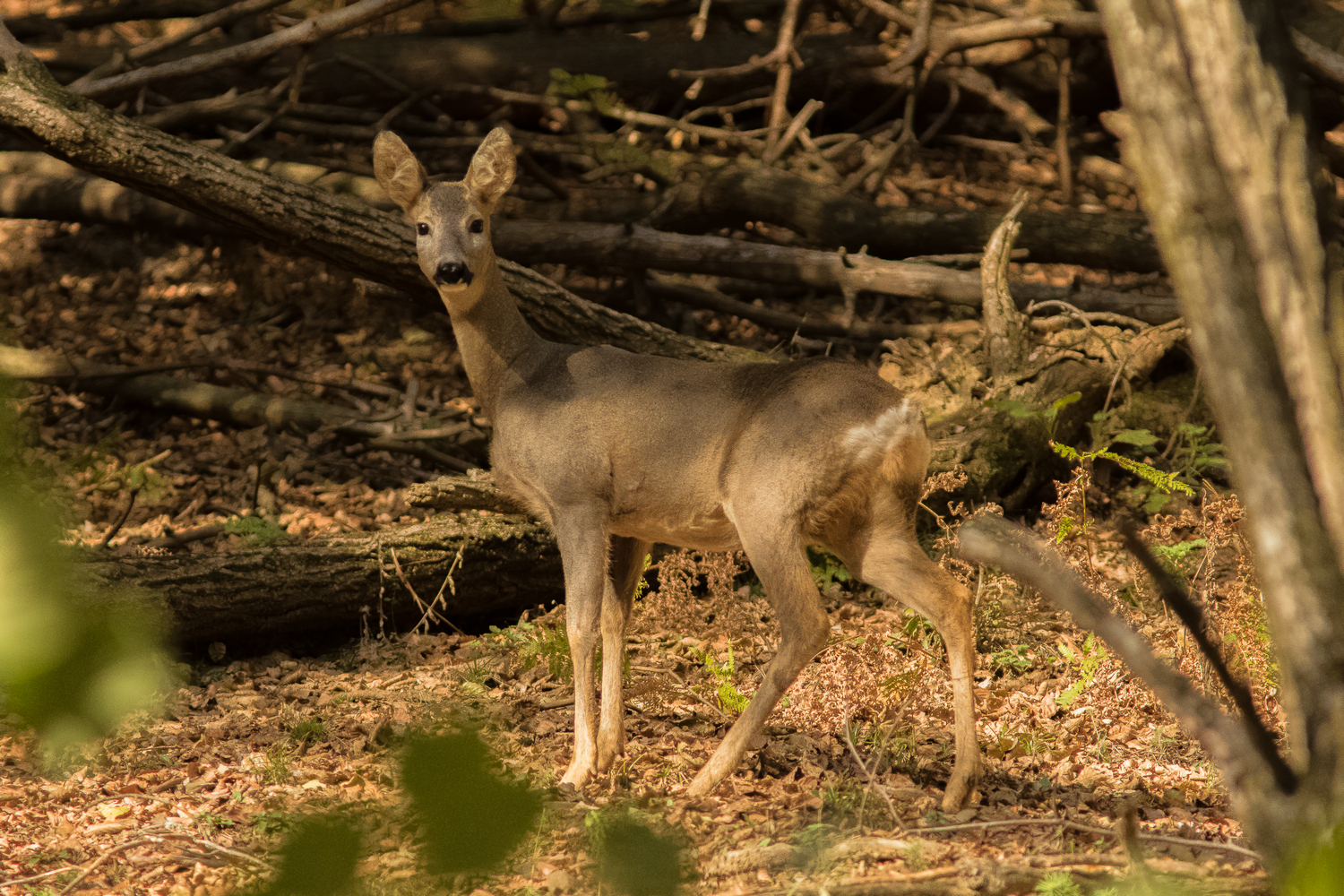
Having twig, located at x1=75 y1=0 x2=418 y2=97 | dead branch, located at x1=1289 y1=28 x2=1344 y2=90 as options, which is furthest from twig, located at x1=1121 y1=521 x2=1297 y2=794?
dead branch, located at x1=1289 y1=28 x2=1344 y2=90

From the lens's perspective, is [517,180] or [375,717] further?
[517,180]

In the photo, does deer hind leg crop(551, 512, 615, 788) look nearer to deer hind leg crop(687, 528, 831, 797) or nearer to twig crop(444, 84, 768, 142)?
deer hind leg crop(687, 528, 831, 797)

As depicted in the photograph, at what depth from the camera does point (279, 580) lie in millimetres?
6152

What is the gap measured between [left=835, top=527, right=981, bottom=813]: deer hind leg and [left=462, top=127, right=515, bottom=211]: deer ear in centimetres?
215

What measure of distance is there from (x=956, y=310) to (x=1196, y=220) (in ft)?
26.1

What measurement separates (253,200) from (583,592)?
3.45 metres

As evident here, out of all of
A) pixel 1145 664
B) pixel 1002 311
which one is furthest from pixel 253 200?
pixel 1145 664

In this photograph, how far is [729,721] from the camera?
17.7 ft

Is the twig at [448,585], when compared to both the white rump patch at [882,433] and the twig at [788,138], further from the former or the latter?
the twig at [788,138]

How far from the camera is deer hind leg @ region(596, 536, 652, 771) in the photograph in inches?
196

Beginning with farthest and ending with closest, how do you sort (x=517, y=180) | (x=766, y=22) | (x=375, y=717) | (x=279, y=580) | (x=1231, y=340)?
(x=766, y=22) < (x=517, y=180) < (x=279, y=580) < (x=375, y=717) < (x=1231, y=340)

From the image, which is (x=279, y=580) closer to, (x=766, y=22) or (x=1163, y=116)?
(x=1163, y=116)

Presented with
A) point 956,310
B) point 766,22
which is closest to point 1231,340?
point 956,310

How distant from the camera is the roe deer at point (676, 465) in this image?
4.57m
